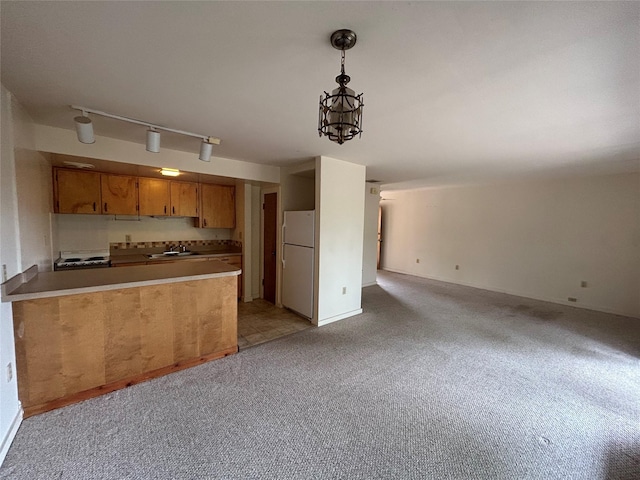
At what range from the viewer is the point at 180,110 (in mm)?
2102

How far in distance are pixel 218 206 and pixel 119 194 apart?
1436 millimetres

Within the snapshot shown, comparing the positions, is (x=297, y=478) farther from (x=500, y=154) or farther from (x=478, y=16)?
(x=500, y=154)

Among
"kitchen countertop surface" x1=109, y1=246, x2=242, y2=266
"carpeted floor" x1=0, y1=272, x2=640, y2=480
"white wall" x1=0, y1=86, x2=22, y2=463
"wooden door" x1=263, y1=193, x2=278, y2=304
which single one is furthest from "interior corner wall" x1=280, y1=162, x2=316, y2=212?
"white wall" x1=0, y1=86, x2=22, y2=463

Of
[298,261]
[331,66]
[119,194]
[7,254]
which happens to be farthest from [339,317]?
[119,194]

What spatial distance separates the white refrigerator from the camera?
146 inches

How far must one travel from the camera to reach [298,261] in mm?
3936

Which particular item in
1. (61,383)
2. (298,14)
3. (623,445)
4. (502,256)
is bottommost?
(623,445)

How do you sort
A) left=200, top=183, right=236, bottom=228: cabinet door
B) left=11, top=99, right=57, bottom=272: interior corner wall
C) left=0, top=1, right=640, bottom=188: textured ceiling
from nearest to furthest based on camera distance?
left=0, top=1, right=640, bottom=188: textured ceiling
left=11, top=99, right=57, bottom=272: interior corner wall
left=200, top=183, right=236, bottom=228: cabinet door

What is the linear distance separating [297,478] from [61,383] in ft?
6.40

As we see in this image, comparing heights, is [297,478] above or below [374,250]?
below

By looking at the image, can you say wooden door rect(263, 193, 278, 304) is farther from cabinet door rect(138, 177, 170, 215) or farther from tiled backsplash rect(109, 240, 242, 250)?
cabinet door rect(138, 177, 170, 215)

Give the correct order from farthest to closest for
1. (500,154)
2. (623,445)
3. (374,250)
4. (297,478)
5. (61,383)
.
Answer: (374,250)
(500,154)
(61,383)
(623,445)
(297,478)

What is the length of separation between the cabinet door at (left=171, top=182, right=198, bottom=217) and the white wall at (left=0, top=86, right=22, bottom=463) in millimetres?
2442

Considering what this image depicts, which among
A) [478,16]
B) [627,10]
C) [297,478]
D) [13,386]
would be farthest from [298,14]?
[13,386]
